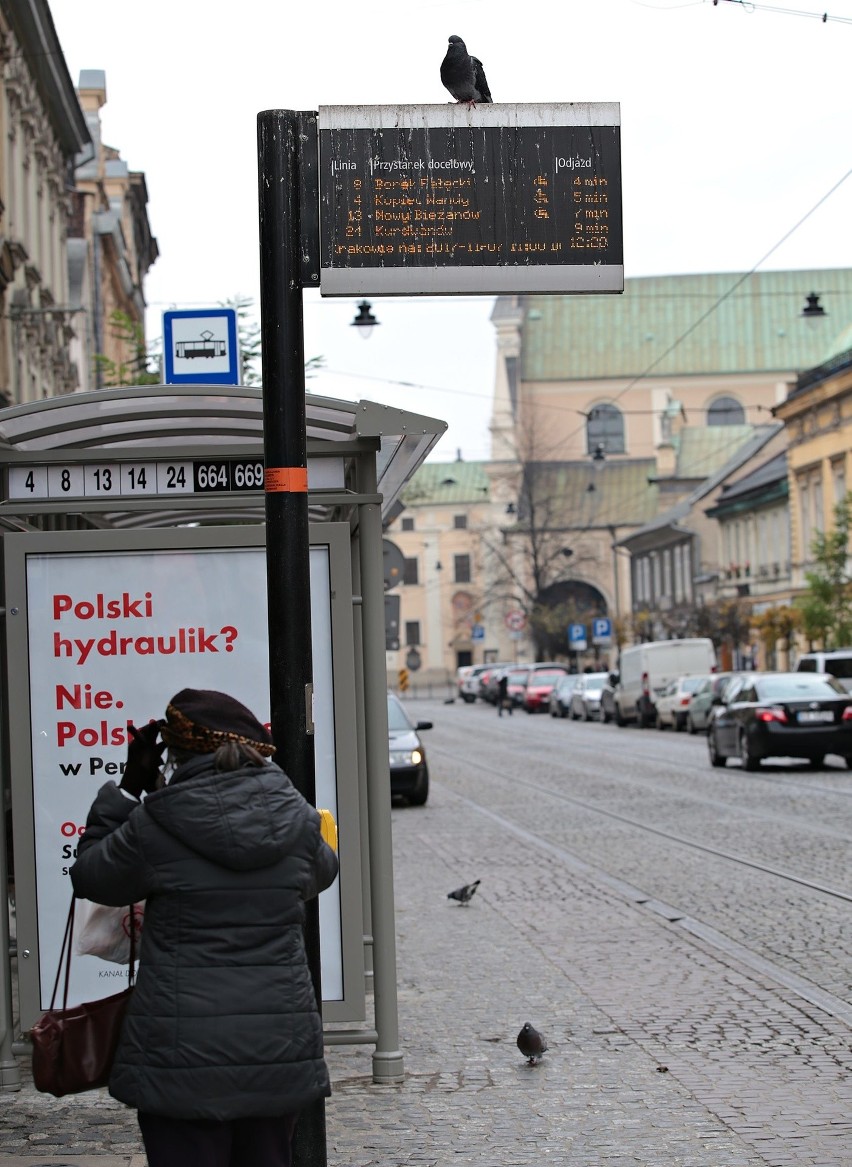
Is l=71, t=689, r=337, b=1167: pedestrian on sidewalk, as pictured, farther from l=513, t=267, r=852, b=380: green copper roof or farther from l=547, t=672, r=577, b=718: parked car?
l=513, t=267, r=852, b=380: green copper roof

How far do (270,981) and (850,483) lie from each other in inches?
2234

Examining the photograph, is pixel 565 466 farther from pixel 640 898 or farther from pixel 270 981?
pixel 270 981

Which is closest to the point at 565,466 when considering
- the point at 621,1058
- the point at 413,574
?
the point at 413,574

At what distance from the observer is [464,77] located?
5.97 m

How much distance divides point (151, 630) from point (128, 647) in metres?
0.11

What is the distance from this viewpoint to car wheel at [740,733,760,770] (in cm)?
2875

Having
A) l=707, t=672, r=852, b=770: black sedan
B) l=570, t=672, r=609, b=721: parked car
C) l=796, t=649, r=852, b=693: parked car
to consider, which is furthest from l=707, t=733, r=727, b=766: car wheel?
l=570, t=672, r=609, b=721: parked car

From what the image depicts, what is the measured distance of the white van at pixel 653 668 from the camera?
51531 mm

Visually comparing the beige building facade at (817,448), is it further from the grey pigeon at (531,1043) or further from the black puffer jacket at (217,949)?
the black puffer jacket at (217,949)

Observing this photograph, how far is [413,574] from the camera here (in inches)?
5177

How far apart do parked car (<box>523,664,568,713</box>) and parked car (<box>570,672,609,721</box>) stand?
1150 cm

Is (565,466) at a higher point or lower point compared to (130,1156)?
higher

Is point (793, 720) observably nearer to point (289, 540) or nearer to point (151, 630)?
point (151, 630)

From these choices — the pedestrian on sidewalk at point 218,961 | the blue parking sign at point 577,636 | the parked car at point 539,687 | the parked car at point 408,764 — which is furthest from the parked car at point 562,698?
the pedestrian on sidewalk at point 218,961
